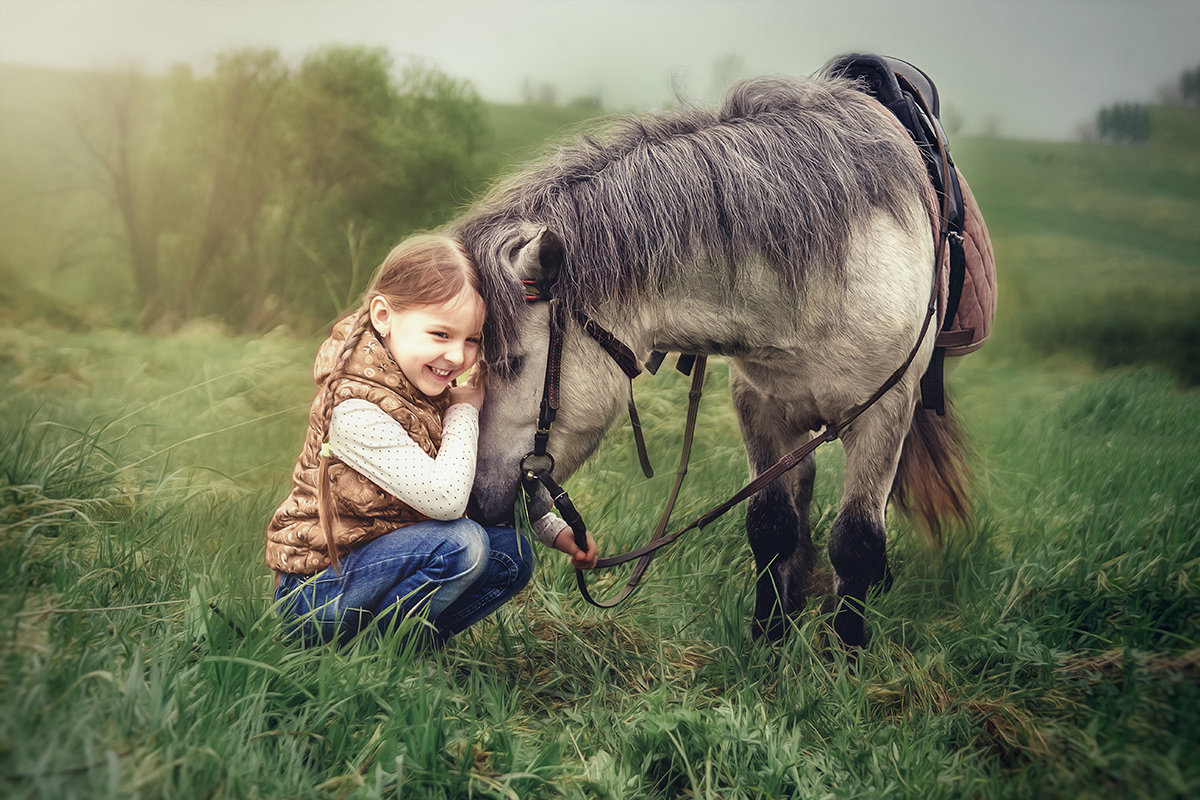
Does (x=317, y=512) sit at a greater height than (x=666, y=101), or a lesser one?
lesser

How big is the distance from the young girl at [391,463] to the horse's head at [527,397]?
7 cm

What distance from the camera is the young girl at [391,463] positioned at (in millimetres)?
1933

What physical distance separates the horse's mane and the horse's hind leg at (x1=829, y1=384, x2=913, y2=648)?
587 millimetres

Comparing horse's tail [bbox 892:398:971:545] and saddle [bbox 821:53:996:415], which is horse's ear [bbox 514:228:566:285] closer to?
saddle [bbox 821:53:996:415]

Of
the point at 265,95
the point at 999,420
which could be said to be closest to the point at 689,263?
the point at 999,420

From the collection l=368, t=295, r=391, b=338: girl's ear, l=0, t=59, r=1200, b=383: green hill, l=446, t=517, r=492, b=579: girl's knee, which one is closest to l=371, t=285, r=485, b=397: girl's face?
l=368, t=295, r=391, b=338: girl's ear

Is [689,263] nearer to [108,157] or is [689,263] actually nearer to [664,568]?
[664,568]

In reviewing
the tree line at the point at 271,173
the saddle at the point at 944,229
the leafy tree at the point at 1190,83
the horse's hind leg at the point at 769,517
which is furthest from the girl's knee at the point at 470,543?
the tree line at the point at 271,173

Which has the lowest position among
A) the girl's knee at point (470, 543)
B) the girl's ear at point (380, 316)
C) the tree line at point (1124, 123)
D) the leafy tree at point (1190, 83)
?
the girl's knee at point (470, 543)

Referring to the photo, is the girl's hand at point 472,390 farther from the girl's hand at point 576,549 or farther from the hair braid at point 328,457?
the girl's hand at point 576,549

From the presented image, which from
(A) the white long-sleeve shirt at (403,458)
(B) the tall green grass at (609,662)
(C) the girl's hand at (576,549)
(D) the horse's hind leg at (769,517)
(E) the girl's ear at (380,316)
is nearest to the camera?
(B) the tall green grass at (609,662)

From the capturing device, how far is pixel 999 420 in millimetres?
5008

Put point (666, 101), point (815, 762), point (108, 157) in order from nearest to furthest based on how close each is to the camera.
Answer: point (815, 762) → point (666, 101) → point (108, 157)

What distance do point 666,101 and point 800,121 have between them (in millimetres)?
456
